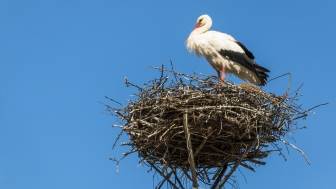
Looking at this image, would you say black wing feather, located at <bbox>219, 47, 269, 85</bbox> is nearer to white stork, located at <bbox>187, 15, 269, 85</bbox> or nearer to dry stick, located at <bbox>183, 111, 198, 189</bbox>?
white stork, located at <bbox>187, 15, 269, 85</bbox>

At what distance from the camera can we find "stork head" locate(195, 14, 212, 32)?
45.9 feet

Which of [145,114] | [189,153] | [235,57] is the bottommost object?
[189,153]

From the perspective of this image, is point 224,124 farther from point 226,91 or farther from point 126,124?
point 126,124

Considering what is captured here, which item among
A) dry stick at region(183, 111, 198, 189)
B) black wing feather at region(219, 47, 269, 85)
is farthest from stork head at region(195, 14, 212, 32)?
dry stick at region(183, 111, 198, 189)

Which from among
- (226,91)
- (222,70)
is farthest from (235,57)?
(226,91)

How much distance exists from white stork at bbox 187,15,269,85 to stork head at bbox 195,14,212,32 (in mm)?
413

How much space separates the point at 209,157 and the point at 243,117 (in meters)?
0.75

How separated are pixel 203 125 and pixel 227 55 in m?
3.08

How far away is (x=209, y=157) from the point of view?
10.8 meters

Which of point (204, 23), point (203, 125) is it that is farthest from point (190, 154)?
point (204, 23)

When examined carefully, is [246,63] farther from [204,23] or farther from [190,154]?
[190,154]

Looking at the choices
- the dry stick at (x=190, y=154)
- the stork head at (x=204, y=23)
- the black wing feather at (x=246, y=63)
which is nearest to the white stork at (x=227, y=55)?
the black wing feather at (x=246, y=63)

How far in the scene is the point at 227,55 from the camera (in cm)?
1324

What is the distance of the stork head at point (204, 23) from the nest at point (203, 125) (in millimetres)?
3214
